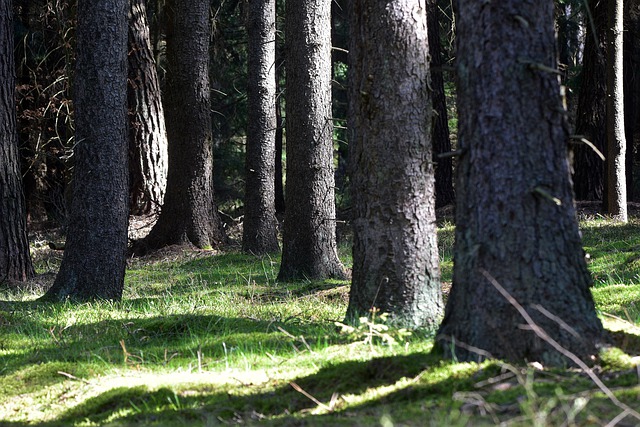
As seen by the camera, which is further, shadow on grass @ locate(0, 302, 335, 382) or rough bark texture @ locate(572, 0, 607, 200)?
rough bark texture @ locate(572, 0, 607, 200)

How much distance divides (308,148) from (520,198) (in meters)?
6.67

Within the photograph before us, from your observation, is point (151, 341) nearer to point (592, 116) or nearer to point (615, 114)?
point (615, 114)

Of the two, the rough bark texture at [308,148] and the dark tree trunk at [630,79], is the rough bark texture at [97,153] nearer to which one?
the rough bark texture at [308,148]

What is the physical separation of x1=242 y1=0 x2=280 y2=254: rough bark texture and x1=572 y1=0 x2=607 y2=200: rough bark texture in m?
7.37

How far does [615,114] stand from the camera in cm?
1497

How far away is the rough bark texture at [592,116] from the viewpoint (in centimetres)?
1731

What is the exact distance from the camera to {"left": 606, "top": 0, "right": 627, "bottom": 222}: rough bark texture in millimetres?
14945

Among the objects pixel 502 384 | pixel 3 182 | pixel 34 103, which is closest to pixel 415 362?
pixel 502 384

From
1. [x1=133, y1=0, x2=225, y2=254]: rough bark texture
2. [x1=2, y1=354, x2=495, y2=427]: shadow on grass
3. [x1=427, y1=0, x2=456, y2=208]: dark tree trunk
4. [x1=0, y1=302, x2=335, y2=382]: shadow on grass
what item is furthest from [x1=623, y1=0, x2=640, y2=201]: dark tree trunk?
[x1=2, y1=354, x2=495, y2=427]: shadow on grass

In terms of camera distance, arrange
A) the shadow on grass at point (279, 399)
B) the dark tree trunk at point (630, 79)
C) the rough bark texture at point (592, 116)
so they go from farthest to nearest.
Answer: the dark tree trunk at point (630, 79)
the rough bark texture at point (592, 116)
the shadow on grass at point (279, 399)

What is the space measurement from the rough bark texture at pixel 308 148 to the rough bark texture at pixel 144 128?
6.50 meters

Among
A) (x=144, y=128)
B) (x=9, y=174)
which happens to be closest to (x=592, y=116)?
(x=144, y=128)

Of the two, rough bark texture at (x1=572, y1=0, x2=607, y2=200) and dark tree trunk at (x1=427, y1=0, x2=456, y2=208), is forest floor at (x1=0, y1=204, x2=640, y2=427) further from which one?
dark tree trunk at (x1=427, y1=0, x2=456, y2=208)

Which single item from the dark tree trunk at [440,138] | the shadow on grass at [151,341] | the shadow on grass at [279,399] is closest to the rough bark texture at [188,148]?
the dark tree trunk at [440,138]
